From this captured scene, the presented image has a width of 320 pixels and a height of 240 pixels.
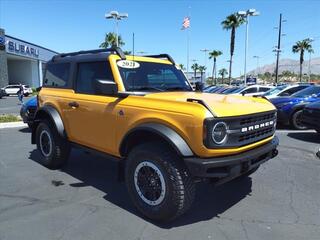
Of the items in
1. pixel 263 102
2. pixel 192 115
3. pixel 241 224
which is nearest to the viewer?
pixel 192 115

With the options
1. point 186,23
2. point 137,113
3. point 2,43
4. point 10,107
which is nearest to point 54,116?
point 137,113

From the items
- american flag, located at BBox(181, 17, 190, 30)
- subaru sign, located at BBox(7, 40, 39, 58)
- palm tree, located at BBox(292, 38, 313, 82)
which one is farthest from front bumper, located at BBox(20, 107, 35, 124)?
palm tree, located at BBox(292, 38, 313, 82)

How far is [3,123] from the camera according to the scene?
1242 cm

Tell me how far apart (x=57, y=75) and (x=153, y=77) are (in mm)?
2047

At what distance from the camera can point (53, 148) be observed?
605 cm

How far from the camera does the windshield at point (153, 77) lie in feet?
16.0

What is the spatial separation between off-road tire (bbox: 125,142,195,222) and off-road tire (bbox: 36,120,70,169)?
7.50ft

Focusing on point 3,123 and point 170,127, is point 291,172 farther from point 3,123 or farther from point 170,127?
point 3,123

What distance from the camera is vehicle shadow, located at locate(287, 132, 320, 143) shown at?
934 centimetres

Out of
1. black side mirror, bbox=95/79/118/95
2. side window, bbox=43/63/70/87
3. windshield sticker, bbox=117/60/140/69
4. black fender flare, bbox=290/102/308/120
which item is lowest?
black fender flare, bbox=290/102/308/120

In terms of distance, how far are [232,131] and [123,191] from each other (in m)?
2.09

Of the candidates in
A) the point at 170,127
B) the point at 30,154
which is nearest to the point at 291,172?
the point at 170,127

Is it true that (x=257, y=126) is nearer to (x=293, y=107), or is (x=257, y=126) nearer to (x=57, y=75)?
(x=57, y=75)

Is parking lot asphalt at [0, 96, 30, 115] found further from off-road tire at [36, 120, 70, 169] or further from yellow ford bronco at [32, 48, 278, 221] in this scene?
yellow ford bronco at [32, 48, 278, 221]
